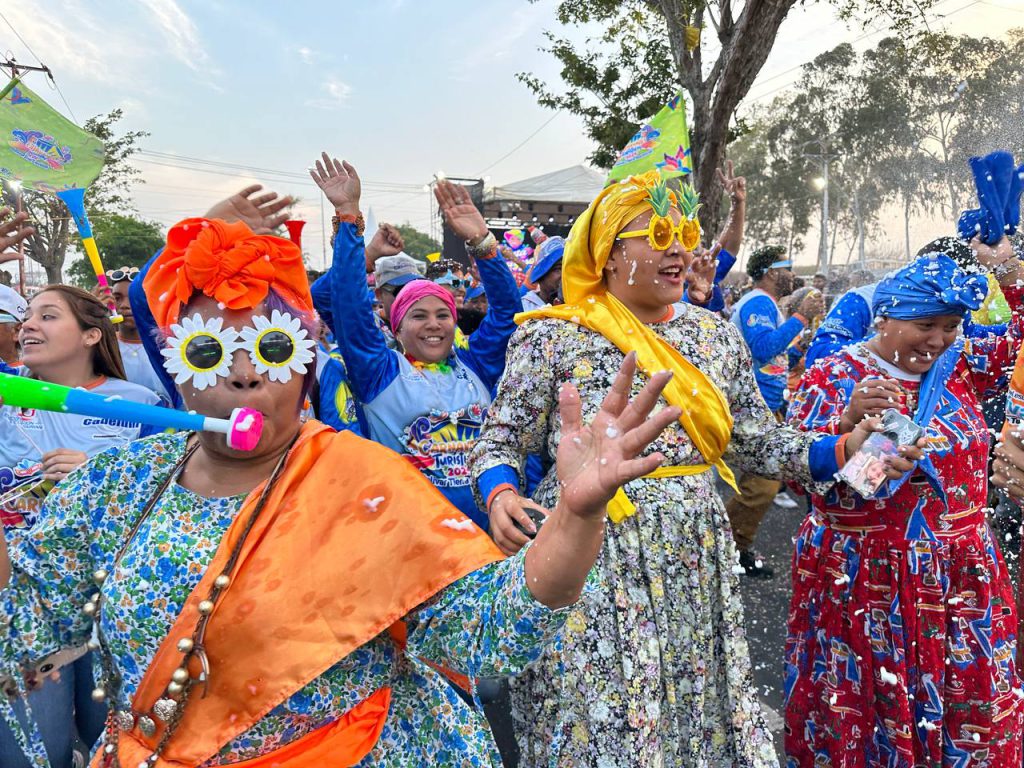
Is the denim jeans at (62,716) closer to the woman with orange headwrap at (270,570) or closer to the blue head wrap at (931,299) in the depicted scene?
the woman with orange headwrap at (270,570)

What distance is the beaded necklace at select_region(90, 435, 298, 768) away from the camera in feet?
4.06

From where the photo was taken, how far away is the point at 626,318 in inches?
85.8

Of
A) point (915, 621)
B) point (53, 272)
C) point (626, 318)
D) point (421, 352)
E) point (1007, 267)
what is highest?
point (53, 272)

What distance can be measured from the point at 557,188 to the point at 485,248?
18597 millimetres

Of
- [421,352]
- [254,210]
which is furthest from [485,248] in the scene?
[254,210]

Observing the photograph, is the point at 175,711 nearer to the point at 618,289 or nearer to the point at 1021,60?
the point at 618,289

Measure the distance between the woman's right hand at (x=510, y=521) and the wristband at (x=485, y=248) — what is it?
1645 mm

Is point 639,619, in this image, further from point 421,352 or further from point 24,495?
point 24,495

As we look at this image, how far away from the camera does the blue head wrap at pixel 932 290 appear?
7.46ft

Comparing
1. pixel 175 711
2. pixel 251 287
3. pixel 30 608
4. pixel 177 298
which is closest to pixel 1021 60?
pixel 251 287

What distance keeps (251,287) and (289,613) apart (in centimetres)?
70

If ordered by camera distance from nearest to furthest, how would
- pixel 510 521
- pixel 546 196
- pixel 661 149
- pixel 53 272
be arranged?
pixel 510 521 → pixel 661 149 → pixel 53 272 → pixel 546 196

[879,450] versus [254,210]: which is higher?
[254,210]

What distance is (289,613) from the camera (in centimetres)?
127
